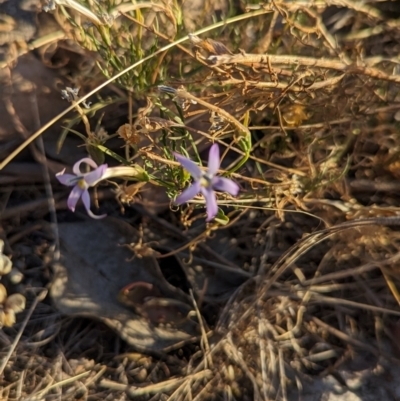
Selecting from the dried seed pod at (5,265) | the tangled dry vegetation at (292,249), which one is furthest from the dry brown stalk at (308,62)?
the dried seed pod at (5,265)

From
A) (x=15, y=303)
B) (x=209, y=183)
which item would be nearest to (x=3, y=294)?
(x=15, y=303)

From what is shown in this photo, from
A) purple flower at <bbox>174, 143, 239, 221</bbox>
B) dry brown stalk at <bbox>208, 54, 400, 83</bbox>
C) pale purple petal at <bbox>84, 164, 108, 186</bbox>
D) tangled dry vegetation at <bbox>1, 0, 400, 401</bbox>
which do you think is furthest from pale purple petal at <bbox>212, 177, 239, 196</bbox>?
tangled dry vegetation at <bbox>1, 0, 400, 401</bbox>

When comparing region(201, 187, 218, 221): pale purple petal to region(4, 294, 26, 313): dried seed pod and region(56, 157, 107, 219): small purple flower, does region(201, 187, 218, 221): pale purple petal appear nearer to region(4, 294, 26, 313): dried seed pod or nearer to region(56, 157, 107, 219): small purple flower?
region(56, 157, 107, 219): small purple flower

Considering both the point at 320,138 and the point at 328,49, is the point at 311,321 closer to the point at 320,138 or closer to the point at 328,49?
Answer: the point at 320,138

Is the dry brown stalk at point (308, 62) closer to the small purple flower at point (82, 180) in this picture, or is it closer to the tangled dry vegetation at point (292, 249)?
the tangled dry vegetation at point (292, 249)

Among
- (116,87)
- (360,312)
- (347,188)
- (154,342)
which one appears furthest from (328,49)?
(154,342)

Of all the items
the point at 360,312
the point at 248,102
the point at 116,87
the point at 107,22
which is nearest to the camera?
Answer: the point at 107,22
